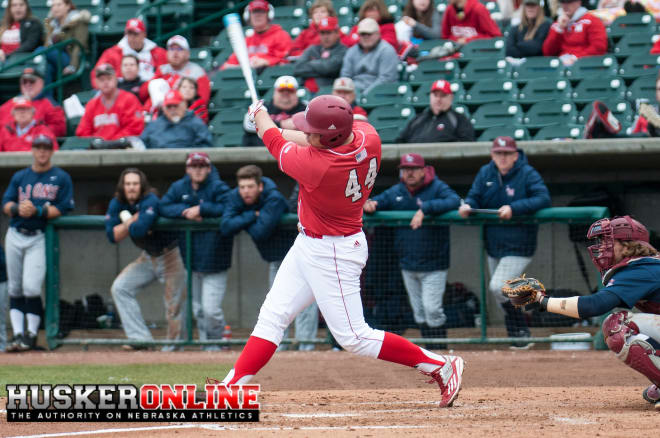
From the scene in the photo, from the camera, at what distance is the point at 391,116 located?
9844mm

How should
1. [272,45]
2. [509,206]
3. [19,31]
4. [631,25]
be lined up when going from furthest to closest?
1. [19,31]
2. [272,45]
3. [631,25]
4. [509,206]

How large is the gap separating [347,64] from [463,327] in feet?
11.2

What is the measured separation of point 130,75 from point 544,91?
440cm

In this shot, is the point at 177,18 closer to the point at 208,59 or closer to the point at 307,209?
the point at 208,59

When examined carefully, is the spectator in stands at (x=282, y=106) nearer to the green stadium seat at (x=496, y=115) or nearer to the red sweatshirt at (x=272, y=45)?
the red sweatshirt at (x=272, y=45)

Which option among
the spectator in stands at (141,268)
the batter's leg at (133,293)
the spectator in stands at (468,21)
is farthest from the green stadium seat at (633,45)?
the batter's leg at (133,293)

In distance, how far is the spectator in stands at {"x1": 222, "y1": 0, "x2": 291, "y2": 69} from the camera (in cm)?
1102

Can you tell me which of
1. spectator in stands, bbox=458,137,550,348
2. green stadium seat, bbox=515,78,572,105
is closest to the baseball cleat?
spectator in stands, bbox=458,137,550,348

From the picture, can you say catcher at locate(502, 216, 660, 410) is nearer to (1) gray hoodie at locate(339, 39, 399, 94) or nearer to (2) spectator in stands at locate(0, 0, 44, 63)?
(1) gray hoodie at locate(339, 39, 399, 94)

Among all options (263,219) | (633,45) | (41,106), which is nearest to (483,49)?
(633,45)

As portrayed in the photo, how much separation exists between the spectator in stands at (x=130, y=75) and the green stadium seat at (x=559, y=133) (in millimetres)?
4342

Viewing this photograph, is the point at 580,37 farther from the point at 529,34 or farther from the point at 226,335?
the point at 226,335

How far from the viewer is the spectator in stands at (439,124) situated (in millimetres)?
9078

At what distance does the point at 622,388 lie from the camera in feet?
20.1
